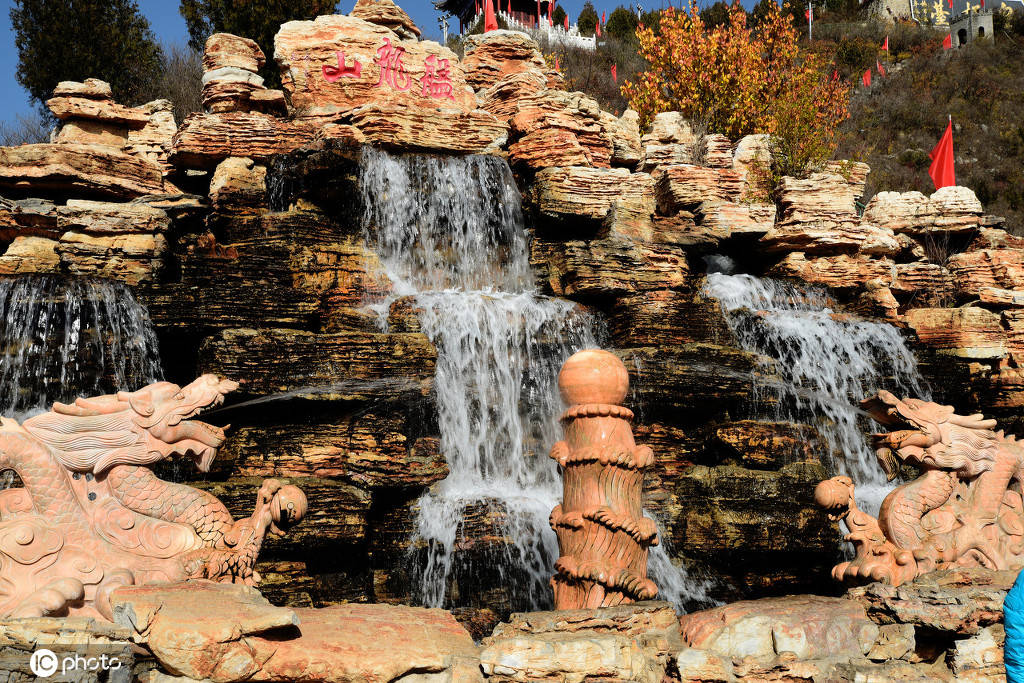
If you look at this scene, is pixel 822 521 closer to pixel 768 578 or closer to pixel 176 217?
pixel 768 578

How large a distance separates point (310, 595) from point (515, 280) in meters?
7.70

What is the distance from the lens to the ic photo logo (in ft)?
14.0

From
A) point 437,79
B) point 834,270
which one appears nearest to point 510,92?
point 437,79

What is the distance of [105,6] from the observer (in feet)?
82.7

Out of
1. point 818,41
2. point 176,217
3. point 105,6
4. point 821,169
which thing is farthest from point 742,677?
point 818,41

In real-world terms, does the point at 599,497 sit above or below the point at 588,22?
below

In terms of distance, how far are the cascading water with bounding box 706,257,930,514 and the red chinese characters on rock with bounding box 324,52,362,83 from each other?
8326mm

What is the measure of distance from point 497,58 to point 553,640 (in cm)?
1718

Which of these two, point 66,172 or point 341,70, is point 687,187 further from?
point 66,172

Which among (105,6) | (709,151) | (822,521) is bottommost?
(822,521)

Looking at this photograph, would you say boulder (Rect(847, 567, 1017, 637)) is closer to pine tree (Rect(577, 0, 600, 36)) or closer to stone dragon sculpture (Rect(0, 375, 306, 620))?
stone dragon sculpture (Rect(0, 375, 306, 620))

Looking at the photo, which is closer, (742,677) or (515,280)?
(742,677)

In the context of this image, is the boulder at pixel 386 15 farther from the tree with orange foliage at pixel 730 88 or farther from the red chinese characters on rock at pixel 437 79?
the tree with orange foliage at pixel 730 88

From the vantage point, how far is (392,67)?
18.2m
